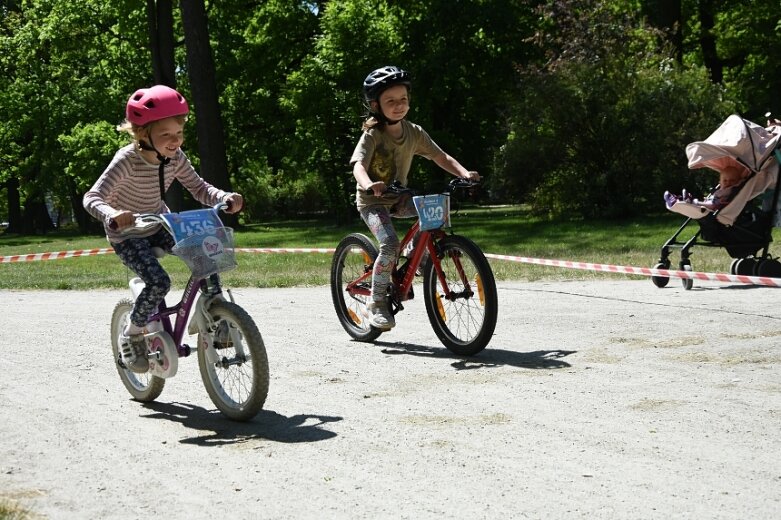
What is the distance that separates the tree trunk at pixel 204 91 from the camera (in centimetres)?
2845

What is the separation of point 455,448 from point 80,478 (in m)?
1.67

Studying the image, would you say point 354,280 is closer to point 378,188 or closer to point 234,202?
point 378,188

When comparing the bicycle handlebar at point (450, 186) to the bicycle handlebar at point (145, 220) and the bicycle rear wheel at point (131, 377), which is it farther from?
the bicycle handlebar at point (145, 220)

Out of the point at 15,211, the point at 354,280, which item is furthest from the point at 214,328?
the point at 15,211

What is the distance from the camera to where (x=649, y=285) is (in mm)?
11688

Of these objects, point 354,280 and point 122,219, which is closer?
point 122,219

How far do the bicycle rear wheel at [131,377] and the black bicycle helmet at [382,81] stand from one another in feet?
7.89

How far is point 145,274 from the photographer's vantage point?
6.21 meters

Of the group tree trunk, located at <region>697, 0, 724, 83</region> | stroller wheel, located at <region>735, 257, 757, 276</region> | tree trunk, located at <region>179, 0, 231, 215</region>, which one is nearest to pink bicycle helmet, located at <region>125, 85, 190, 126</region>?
stroller wheel, located at <region>735, 257, 757, 276</region>

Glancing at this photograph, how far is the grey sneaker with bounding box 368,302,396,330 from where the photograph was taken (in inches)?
322

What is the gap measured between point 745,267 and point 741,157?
1122 mm

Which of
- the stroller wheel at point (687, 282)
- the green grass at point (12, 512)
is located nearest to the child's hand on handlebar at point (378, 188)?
the green grass at point (12, 512)

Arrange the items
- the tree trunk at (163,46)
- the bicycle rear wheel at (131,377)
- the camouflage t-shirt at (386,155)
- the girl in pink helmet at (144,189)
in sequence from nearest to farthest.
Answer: the girl in pink helmet at (144,189) → the bicycle rear wheel at (131,377) → the camouflage t-shirt at (386,155) → the tree trunk at (163,46)

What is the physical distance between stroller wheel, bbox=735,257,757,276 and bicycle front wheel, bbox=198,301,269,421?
6.85m
